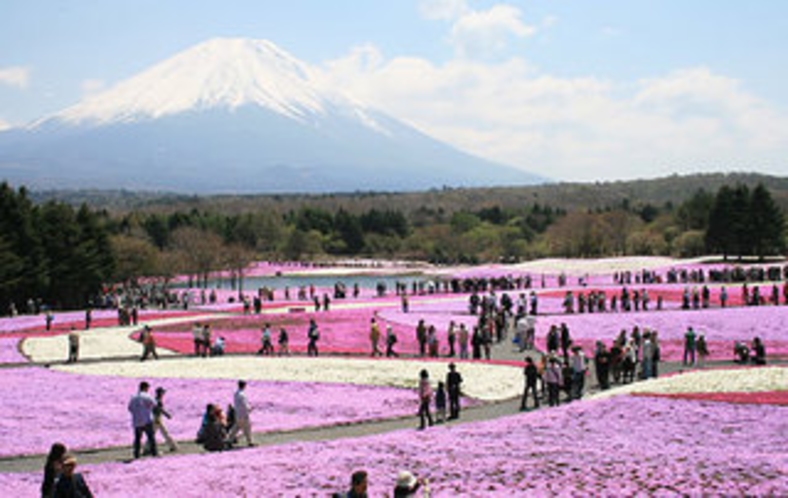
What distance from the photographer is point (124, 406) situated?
3098 cm

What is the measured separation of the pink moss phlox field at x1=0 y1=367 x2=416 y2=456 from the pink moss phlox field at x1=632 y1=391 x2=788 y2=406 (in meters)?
8.28

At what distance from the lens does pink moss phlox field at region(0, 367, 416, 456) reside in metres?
26.6

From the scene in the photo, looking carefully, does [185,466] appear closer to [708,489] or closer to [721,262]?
[708,489]

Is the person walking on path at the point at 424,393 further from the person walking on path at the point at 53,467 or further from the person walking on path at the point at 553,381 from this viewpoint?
the person walking on path at the point at 53,467

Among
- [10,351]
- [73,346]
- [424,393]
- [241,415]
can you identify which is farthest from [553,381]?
[10,351]

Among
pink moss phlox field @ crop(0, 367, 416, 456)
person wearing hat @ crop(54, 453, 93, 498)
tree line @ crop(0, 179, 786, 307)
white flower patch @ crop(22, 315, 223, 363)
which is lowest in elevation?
white flower patch @ crop(22, 315, 223, 363)

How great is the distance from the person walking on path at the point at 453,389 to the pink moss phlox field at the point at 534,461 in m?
2.05

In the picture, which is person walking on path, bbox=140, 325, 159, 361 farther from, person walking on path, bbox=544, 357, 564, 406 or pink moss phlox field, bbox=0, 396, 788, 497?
person walking on path, bbox=544, 357, 564, 406

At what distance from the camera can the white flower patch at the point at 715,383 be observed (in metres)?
29.2

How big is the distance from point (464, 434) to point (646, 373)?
12164 mm

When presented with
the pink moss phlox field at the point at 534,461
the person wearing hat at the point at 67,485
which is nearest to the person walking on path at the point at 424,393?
the pink moss phlox field at the point at 534,461

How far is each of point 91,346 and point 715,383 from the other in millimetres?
31550

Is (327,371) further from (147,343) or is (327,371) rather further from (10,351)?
(10,351)

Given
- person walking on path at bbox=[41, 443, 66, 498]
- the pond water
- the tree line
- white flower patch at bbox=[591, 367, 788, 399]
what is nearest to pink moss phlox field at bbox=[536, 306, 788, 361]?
white flower patch at bbox=[591, 367, 788, 399]
